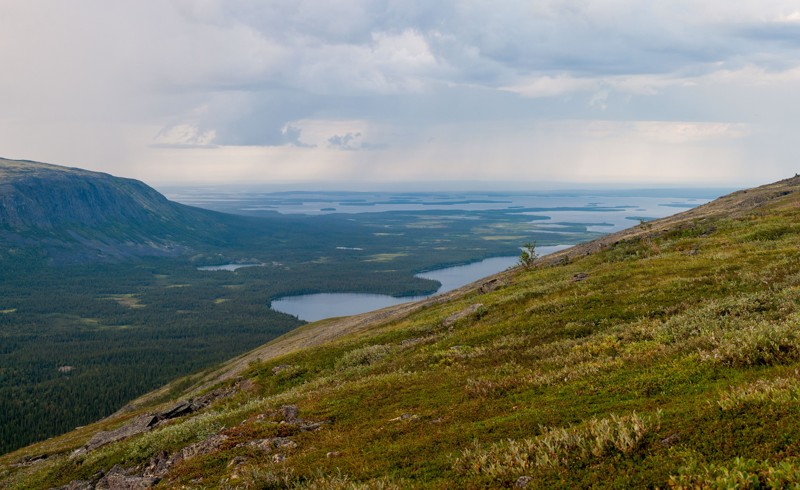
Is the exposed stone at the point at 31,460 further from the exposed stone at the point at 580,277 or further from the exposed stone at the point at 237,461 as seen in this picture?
the exposed stone at the point at 580,277

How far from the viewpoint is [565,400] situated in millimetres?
14578

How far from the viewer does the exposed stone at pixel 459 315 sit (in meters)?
38.1

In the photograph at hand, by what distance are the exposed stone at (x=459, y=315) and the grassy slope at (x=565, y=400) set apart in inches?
55.8

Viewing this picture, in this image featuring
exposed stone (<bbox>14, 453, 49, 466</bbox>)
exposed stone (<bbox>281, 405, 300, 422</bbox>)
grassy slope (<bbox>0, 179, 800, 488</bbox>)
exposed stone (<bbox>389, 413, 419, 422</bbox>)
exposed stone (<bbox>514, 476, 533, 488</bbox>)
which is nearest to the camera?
exposed stone (<bbox>514, 476, 533, 488</bbox>)

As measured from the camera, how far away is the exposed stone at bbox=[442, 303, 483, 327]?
125 ft

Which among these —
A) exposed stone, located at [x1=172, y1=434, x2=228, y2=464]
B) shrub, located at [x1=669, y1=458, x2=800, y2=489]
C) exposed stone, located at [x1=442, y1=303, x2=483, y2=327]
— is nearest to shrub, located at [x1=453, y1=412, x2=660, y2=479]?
shrub, located at [x1=669, y1=458, x2=800, y2=489]

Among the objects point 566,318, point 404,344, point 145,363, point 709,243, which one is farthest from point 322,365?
point 145,363

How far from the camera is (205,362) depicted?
6093 inches

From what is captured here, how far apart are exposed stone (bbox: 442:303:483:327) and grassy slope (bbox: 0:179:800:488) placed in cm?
142

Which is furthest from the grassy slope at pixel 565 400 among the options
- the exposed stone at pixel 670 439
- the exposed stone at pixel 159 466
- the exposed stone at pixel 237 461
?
the exposed stone at pixel 159 466

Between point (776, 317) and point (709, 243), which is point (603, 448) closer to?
point (776, 317)

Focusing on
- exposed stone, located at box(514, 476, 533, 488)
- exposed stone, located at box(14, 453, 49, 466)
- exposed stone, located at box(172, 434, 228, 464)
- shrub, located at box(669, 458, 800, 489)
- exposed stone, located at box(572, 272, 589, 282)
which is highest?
shrub, located at box(669, 458, 800, 489)

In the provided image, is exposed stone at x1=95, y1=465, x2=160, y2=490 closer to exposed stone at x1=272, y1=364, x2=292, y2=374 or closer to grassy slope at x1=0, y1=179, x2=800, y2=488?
grassy slope at x1=0, y1=179, x2=800, y2=488

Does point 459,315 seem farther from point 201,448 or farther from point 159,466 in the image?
point 159,466
